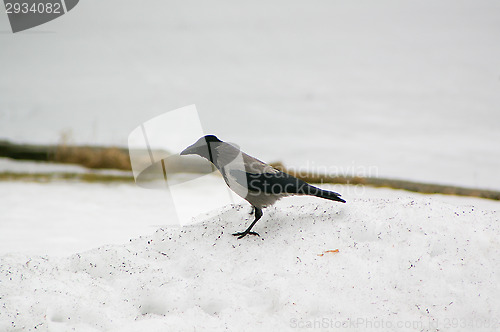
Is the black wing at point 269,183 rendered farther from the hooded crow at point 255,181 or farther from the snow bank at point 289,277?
the snow bank at point 289,277

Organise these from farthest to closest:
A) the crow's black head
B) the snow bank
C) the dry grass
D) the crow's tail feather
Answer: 1. the dry grass
2. the crow's black head
3. the crow's tail feather
4. the snow bank

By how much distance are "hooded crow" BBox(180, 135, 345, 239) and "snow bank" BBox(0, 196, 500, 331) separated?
18 centimetres

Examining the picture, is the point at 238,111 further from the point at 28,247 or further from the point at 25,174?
the point at 28,247

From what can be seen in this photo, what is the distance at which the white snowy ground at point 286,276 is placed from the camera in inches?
90.6

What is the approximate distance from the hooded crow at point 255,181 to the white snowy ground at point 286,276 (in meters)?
0.19

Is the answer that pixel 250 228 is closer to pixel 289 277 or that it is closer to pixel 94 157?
pixel 289 277

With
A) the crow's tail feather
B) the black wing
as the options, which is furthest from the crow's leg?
the crow's tail feather

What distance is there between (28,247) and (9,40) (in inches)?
500

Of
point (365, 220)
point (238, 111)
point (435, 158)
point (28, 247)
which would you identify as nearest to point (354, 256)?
point (365, 220)

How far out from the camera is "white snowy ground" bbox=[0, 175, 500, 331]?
230cm

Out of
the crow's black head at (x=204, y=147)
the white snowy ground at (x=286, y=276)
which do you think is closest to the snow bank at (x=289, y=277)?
the white snowy ground at (x=286, y=276)

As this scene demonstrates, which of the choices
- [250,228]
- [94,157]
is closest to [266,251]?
[250,228]

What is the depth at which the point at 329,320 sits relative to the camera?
7.61 ft

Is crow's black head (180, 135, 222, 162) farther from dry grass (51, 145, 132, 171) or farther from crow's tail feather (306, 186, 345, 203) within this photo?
dry grass (51, 145, 132, 171)
